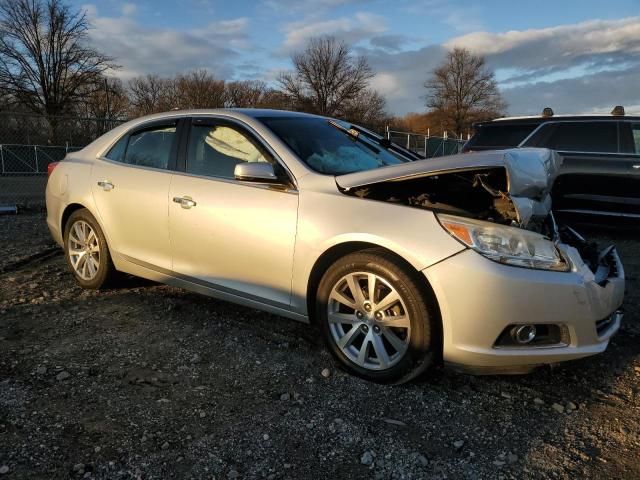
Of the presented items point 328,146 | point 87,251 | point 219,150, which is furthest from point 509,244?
point 87,251

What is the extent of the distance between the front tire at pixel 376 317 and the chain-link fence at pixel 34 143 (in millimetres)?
13193

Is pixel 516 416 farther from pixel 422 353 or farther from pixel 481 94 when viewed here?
pixel 481 94

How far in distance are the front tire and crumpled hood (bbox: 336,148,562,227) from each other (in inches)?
18.3

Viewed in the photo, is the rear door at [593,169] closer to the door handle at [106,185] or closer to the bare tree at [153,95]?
the door handle at [106,185]

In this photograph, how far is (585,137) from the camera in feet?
23.7

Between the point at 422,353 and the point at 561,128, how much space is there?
561 cm

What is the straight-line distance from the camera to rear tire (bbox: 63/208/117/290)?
4.60 m

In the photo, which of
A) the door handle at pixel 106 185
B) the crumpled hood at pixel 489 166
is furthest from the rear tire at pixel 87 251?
the crumpled hood at pixel 489 166

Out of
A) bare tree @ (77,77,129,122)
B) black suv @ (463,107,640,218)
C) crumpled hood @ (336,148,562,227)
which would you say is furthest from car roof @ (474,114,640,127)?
bare tree @ (77,77,129,122)

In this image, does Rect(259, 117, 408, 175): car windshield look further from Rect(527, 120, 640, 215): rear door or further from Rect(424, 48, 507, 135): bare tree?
Rect(424, 48, 507, 135): bare tree

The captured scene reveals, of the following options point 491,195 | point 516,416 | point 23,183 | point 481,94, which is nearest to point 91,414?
point 516,416

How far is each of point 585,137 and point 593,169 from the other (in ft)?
1.55

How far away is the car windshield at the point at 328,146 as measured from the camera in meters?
3.67

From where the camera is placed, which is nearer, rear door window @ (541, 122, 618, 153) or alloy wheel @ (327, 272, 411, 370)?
alloy wheel @ (327, 272, 411, 370)
